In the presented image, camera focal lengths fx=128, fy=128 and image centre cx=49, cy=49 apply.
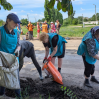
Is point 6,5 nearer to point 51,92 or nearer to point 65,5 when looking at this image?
point 65,5

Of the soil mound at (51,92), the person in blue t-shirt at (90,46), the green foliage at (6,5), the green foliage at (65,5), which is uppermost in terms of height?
the green foliage at (6,5)

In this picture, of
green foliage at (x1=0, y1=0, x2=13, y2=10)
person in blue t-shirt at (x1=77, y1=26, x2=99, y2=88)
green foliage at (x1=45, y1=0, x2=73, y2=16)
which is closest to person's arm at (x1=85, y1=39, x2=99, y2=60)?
person in blue t-shirt at (x1=77, y1=26, x2=99, y2=88)

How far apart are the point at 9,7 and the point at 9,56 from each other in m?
2.41

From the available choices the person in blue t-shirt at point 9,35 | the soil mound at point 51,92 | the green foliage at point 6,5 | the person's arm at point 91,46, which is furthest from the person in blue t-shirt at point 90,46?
Result: the green foliage at point 6,5

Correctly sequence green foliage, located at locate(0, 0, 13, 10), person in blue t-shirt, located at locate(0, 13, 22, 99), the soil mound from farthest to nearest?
green foliage, located at locate(0, 0, 13, 10) → the soil mound → person in blue t-shirt, located at locate(0, 13, 22, 99)

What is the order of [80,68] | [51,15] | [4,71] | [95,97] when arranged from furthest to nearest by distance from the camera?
1. [51,15]
2. [80,68]
3. [95,97]
4. [4,71]

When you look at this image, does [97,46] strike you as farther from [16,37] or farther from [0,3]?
[0,3]

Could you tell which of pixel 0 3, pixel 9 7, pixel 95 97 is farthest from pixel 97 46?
pixel 0 3

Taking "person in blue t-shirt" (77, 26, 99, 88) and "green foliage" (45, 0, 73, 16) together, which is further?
"person in blue t-shirt" (77, 26, 99, 88)

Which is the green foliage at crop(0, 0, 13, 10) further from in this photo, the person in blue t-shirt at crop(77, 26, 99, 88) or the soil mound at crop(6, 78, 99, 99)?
the person in blue t-shirt at crop(77, 26, 99, 88)

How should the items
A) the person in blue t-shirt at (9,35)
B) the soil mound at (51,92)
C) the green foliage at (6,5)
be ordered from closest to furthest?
the person in blue t-shirt at (9,35), the soil mound at (51,92), the green foliage at (6,5)

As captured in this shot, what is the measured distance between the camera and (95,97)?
265 cm

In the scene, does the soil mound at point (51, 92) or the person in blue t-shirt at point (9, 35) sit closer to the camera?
the person in blue t-shirt at point (9, 35)

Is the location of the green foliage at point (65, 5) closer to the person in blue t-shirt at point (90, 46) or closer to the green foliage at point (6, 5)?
the person in blue t-shirt at point (90, 46)
